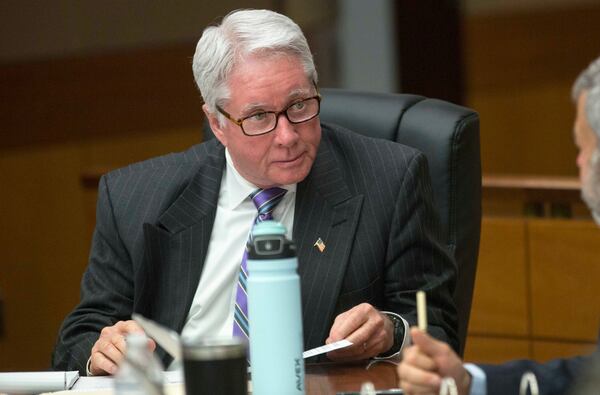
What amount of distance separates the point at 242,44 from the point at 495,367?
41.9 inches

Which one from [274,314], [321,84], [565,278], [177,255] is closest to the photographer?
[274,314]

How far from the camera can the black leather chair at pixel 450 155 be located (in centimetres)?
296

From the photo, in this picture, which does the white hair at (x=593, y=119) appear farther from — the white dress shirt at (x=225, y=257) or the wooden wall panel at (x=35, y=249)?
the wooden wall panel at (x=35, y=249)

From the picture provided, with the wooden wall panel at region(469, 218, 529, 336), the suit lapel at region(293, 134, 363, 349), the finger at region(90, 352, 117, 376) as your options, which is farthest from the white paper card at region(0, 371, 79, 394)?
the wooden wall panel at region(469, 218, 529, 336)

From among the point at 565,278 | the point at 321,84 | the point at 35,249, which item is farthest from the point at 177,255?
the point at 321,84

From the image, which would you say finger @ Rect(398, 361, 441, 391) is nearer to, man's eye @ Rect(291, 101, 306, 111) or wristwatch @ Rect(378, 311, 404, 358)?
wristwatch @ Rect(378, 311, 404, 358)

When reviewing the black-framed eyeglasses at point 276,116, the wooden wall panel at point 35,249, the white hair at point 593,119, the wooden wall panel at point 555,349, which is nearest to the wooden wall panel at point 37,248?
the wooden wall panel at point 35,249

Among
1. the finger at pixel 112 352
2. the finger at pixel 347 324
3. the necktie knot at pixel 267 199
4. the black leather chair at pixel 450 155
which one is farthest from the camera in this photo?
the black leather chair at pixel 450 155

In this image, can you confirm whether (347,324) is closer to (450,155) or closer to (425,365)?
(425,365)

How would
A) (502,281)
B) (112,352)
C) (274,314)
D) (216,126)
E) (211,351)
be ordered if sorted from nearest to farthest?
1. (211,351)
2. (274,314)
3. (112,352)
4. (216,126)
5. (502,281)

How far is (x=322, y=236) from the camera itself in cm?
277

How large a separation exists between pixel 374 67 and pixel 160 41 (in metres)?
1.40

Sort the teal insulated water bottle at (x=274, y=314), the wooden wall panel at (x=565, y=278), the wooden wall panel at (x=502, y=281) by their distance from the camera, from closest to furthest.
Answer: the teal insulated water bottle at (x=274, y=314), the wooden wall panel at (x=565, y=278), the wooden wall panel at (x=502, y=281)

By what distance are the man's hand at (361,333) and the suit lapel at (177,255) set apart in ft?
1.70
